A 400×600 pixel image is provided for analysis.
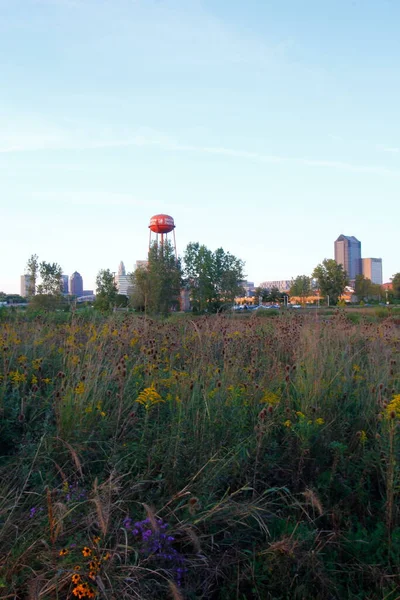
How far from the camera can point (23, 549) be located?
2.30m

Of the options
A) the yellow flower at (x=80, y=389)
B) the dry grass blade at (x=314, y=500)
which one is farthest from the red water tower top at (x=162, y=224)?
the dry grass blade at (x=314, y=500)

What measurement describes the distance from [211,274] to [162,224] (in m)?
8.99

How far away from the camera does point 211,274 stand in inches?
1992

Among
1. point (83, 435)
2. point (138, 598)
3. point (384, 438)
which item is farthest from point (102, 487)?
point (384, 438)

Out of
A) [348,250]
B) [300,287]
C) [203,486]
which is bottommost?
[203,486]

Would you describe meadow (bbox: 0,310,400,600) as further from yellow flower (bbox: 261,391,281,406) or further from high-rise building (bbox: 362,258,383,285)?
high-rise building (bbox: 362,258,383,285)

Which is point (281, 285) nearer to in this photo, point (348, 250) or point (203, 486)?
point (203, 486)

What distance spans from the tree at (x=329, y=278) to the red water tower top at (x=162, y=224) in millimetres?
17298

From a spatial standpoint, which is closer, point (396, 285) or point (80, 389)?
point (80, 389)

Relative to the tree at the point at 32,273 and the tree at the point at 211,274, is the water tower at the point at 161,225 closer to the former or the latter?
the tree at the point at 211,274

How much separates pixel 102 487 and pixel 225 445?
1.09 metres

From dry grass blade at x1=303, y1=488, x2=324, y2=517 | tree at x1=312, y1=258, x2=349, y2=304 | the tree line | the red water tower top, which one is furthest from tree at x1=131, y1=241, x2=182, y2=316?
dry grass blade at x1=303, y1=488, x2=324, y2=517

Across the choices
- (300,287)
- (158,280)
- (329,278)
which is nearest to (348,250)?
(329,278)

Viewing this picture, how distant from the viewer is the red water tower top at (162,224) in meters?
54.6
